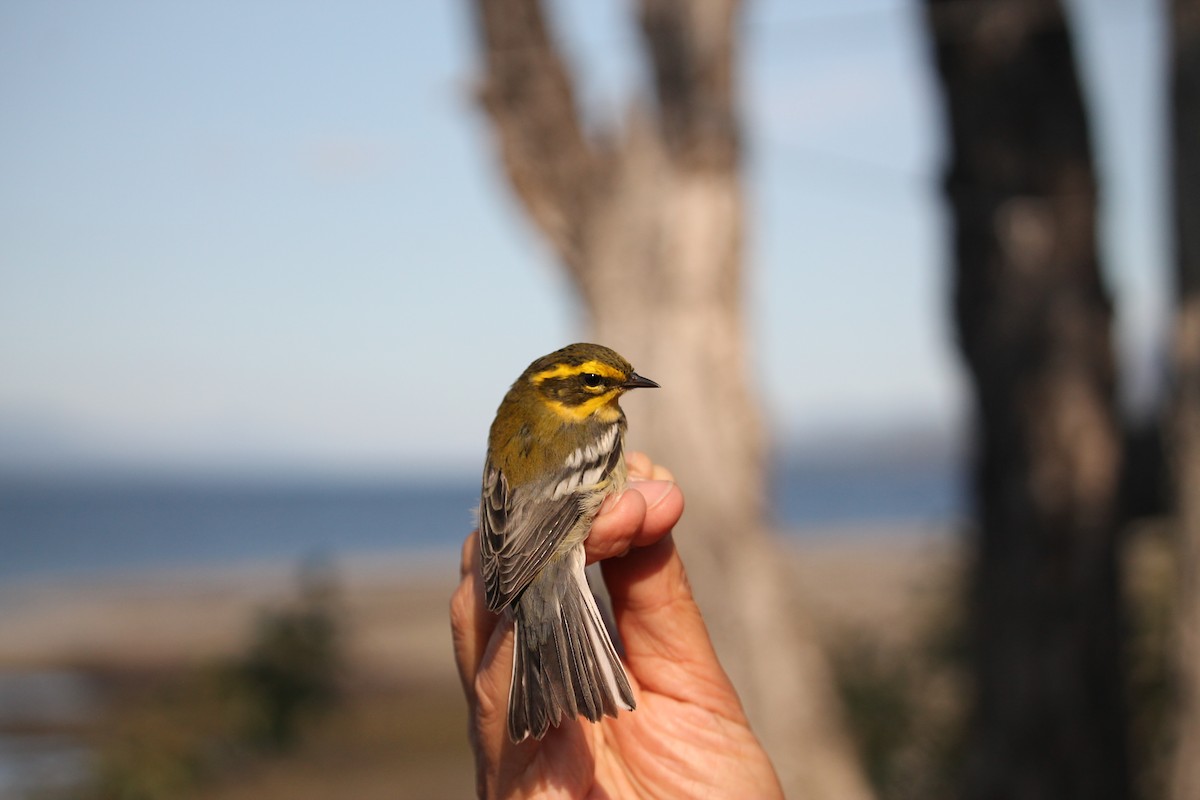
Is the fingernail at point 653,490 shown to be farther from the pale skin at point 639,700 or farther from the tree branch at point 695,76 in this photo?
the tree branch at point 695,76

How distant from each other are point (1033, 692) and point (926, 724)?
2.05m

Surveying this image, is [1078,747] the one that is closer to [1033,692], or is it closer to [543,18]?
[1033,692]

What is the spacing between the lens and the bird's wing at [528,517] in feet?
7.43

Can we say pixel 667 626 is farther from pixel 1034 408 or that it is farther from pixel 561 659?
pixel 1034 408

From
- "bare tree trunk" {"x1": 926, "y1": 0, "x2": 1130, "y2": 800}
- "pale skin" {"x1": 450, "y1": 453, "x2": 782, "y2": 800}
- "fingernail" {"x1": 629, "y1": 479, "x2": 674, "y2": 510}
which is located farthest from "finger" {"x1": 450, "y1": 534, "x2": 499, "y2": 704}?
"bare tree trunk" {"x1": 926, "y1": 0, "x2": 1130, "y2": 800}

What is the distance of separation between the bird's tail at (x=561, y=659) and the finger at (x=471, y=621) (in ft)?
0.45

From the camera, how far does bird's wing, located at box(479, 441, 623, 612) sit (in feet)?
7.43

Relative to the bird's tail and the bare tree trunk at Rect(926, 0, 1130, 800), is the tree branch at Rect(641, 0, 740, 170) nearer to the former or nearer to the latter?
the bare tree trunk at Rect(926, 0, 1130, 800)

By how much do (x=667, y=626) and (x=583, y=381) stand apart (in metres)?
0.65

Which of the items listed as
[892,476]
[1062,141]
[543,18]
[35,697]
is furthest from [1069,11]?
[892,476]

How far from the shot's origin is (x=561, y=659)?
215 cm

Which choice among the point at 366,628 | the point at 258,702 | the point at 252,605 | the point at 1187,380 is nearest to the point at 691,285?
the point at 1187,380

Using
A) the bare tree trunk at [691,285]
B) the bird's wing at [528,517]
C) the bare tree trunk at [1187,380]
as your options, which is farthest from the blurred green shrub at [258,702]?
the bird's wing at [528,517]

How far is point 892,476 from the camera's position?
13212 cm
